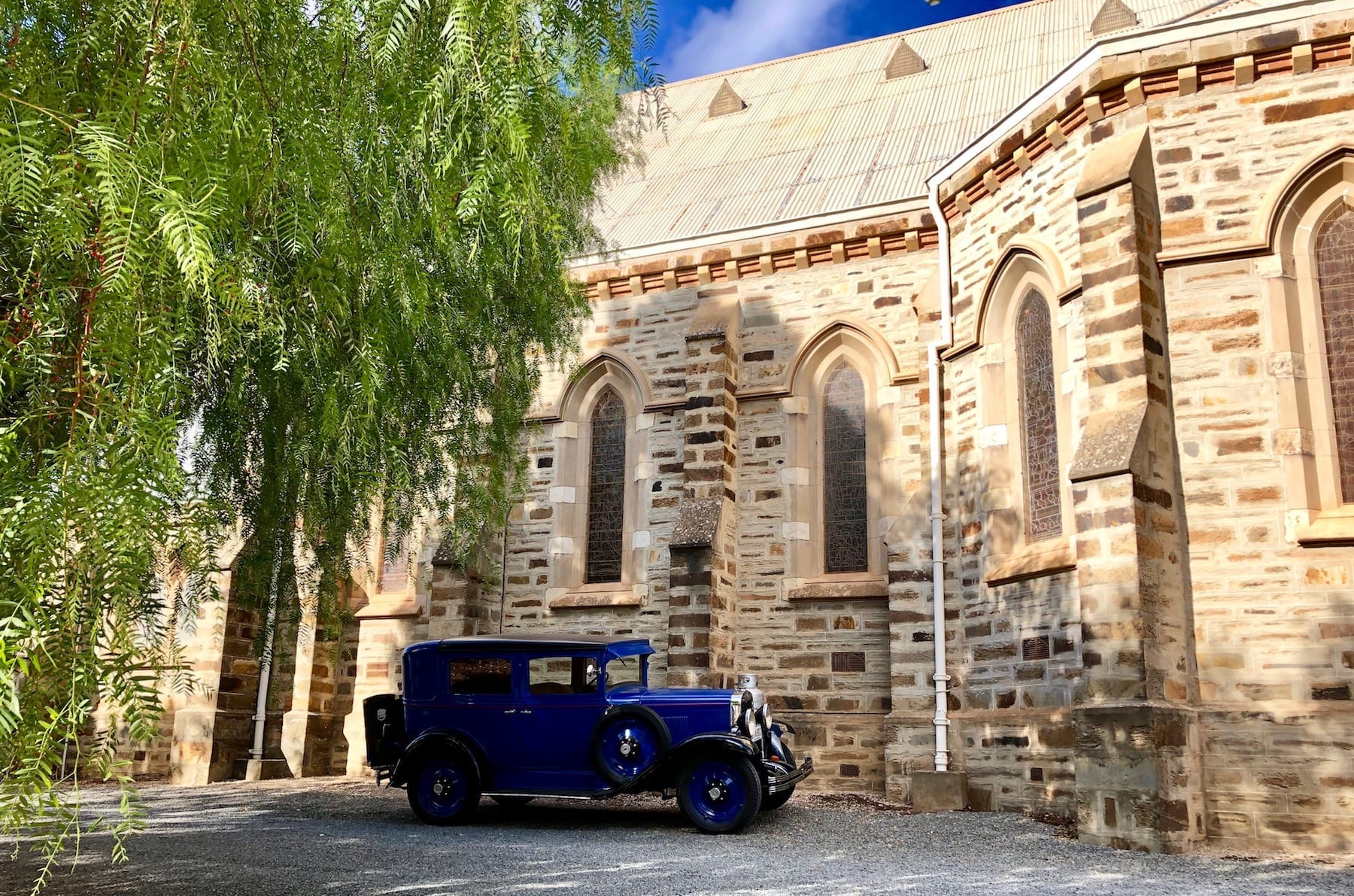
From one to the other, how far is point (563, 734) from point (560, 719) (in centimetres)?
13

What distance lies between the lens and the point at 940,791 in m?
10.4

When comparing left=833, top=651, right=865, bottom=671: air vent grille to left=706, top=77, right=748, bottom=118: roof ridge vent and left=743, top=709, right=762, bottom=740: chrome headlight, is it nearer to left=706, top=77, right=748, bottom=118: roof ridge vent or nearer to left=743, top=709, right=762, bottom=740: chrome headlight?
left=743, top=709, right=762, bottom=740: chrome headlight

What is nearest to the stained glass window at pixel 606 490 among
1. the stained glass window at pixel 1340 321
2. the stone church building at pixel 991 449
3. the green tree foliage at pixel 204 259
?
the stone church building at pixel 991 449

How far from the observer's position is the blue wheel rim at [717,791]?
8.80 m

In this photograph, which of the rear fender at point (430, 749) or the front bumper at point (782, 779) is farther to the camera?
the rear fender at point (430, 749)

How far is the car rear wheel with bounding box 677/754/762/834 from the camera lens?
8719 mm

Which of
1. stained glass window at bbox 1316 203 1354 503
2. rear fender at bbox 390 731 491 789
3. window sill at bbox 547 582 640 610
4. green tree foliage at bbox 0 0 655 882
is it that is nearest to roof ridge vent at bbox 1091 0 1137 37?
stained glass window at bbox 1316 203 1354 503

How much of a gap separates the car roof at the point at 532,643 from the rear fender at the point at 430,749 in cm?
80

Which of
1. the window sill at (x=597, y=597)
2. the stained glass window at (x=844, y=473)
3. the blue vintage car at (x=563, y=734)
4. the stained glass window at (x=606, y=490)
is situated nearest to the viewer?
the blue vintage car at (x=563, y=734)

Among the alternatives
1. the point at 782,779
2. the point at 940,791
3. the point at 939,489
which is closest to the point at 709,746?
the point at 782,779

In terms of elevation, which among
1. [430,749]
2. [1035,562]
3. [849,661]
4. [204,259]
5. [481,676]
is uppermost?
[204,259]

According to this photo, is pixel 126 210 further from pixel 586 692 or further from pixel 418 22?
pixel 586 692

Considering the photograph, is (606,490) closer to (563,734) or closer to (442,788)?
(563,734)

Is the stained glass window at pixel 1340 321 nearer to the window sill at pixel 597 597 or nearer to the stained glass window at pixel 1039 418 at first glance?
the stained glass window at pixel 1039 418
